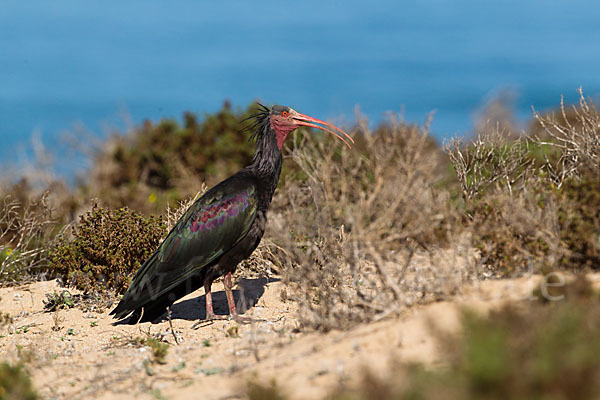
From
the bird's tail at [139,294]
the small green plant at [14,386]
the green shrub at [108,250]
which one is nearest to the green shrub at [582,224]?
the bird's tail at [139,294]

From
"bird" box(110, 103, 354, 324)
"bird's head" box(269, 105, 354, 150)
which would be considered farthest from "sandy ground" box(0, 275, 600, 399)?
"bird's head" box(269, 105, 354, 150)

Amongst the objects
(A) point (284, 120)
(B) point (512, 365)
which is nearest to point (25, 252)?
(A) point (284, 120)

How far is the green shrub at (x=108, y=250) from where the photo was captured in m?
9.02

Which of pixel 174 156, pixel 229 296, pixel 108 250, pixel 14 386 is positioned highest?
pixel 174 156

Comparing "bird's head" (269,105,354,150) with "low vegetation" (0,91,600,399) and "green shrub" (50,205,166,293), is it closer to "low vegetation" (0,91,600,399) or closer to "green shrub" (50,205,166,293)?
"low vegetation" (0,91,600,399)

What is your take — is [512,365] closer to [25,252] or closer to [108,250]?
[108,250]

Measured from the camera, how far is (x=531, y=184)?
23.0 feet

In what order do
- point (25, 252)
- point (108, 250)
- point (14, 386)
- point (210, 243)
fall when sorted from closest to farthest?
point (14, 386), point (210, 243), point (108, 250), point (25, 252)

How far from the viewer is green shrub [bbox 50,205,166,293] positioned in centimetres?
902

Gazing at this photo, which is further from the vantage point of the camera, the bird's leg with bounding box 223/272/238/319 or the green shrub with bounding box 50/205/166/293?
Result: the green shrub with bounding box 50/205/166/293

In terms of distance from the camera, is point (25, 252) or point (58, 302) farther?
point (25, 252)

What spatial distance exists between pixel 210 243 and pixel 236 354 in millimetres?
1958

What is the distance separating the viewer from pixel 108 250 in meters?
9.02

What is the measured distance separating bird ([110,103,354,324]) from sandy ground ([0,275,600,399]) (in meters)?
0.37
